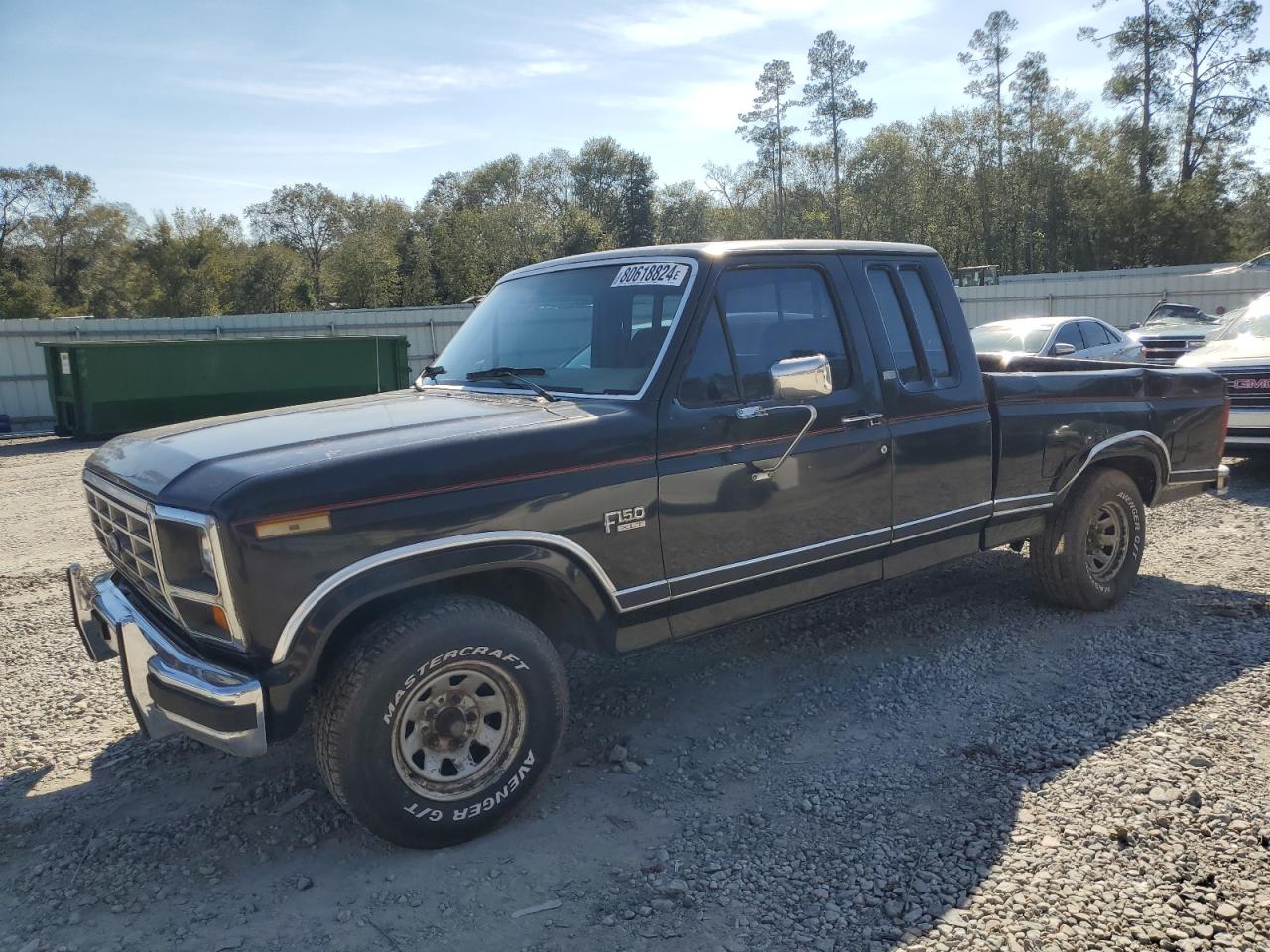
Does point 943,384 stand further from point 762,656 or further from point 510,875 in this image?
point 510,875

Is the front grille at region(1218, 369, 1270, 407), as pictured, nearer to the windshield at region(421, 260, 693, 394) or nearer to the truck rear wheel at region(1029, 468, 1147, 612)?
the truck rear wheel at region(1029, 468, 1147, 612)

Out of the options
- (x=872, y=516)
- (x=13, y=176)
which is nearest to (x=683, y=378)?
(x=872, y=516)

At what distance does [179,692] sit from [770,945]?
6.59 ft

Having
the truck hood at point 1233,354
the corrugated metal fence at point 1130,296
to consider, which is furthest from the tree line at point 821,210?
the truck hood at point 1233,354

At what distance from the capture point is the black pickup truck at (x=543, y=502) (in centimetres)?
295

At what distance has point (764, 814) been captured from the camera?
3447 mm

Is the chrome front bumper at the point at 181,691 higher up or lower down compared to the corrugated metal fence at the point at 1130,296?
lower down

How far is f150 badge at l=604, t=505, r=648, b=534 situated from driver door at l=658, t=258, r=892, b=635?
0.11 metres

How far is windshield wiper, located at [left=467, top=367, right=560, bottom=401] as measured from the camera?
12.9ft

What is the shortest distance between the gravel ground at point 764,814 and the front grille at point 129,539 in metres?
0.93

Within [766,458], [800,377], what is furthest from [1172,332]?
[800,377]

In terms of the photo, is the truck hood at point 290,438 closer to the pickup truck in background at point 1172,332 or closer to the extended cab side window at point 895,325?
the extended cab side window at point 895,325

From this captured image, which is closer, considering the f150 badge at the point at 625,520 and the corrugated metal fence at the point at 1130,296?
the f150 badge at the point at 625,520

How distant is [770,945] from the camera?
2732mm
